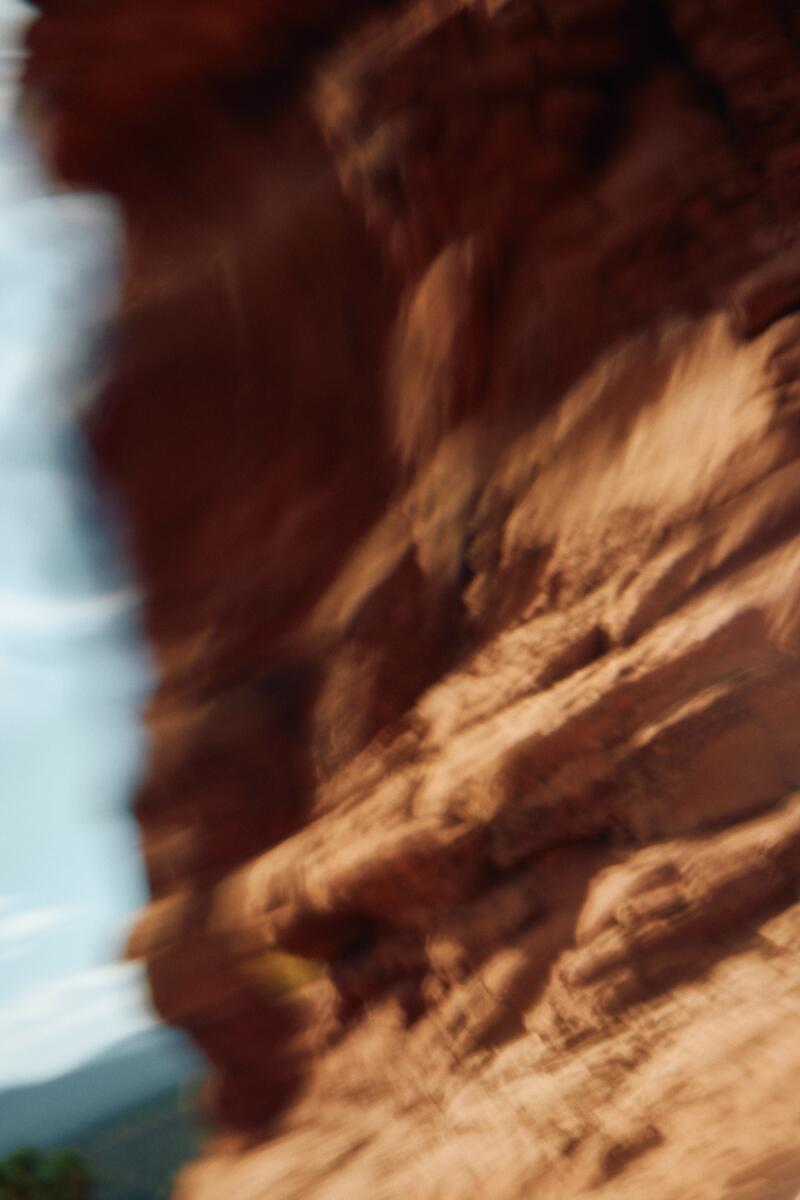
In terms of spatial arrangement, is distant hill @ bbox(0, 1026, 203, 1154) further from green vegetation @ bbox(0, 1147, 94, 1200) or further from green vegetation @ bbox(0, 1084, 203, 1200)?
green vegetation @ bbox(0, 1147, 94, 1200)

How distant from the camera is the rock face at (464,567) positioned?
10.6 ft

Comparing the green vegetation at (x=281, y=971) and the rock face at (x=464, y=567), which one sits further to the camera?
the green vegetation at (x=281, y=971)

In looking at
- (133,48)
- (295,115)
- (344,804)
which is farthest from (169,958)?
(133,48)

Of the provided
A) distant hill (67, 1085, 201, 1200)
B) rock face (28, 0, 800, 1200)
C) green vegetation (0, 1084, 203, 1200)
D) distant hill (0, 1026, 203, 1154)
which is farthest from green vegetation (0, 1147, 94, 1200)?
distant hill (0, 1026, 203, 1154)

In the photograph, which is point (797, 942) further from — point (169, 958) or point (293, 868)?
point (169, 958)

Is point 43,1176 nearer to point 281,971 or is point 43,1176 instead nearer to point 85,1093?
point 281,971

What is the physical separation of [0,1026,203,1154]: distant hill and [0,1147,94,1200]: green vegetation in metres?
16.8

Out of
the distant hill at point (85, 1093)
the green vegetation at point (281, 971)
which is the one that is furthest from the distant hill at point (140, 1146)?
the green vegetation at point (281, 971)

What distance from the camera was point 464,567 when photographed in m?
4.90

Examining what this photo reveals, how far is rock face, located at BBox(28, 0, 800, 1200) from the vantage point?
3244 millimetres

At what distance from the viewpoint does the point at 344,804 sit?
5.12 metres

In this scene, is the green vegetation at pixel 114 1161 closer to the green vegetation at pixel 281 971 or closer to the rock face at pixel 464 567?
the rock face at pixel 464 567

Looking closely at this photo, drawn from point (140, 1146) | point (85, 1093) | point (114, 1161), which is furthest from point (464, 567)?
point (85, 1093)

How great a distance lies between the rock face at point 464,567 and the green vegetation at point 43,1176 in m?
9.86
